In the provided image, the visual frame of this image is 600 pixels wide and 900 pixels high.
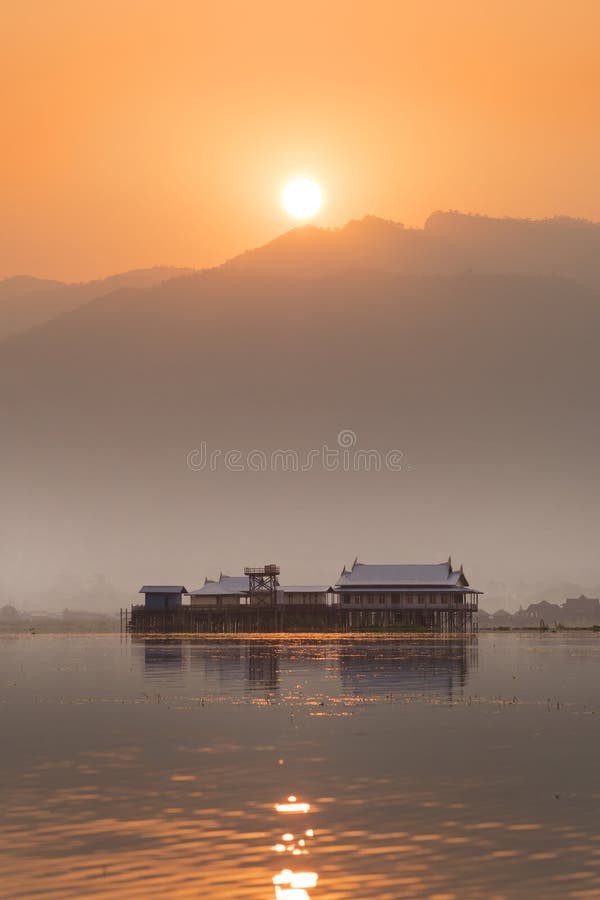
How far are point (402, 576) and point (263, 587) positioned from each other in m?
20.4

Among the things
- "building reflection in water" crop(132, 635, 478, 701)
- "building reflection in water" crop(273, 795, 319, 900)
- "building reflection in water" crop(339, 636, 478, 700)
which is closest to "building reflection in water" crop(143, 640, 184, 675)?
"building reflection in water" crop(132, 635, 478, 701)

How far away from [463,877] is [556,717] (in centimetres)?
2817

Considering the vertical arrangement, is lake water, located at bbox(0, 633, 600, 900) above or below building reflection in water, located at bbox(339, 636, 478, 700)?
below

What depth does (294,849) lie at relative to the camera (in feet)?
89.1

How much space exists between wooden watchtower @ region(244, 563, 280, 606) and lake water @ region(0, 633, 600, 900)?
373ft

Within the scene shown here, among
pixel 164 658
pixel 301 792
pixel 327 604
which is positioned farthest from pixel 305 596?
pixel 301 792

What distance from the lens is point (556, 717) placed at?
5191 cm

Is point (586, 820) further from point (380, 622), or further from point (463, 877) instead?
point (380, 622)

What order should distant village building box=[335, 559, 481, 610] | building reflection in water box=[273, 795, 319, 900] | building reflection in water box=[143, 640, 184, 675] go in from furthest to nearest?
1. distant village building box=[335, 559, 481, 610]
2. building reflection in water box=[143, 640, 184, 675]
3. building reflection in water box=[273, 795, 319, 900]

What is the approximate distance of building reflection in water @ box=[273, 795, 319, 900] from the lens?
24000 mm

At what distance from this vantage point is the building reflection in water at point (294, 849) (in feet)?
78.7

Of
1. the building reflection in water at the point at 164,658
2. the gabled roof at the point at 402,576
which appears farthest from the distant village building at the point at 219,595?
the building reflection in water at the point at 164,658

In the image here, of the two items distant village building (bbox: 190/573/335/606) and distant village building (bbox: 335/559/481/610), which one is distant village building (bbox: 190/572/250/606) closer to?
distant village building (bbox: 190/573/335/606)

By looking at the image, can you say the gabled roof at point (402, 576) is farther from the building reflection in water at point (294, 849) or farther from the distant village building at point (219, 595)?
the building reflection in water at point (294, 849)
